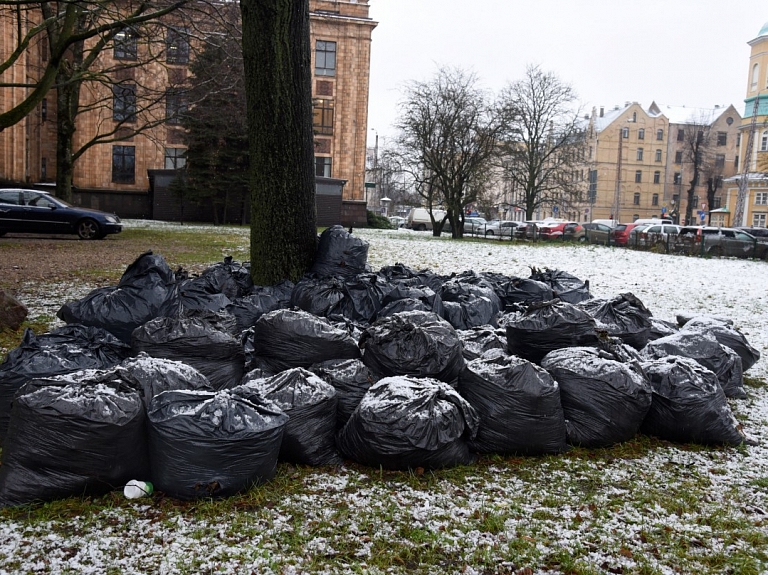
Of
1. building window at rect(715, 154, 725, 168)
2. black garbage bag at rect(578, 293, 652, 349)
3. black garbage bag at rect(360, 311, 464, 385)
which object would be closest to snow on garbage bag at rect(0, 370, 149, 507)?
black garbage bag at rect(360, 311, 464, 385)

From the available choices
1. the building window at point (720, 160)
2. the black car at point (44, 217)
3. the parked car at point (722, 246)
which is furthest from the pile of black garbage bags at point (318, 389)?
the building window at point (720, 160)

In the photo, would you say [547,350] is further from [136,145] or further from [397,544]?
[136,145]

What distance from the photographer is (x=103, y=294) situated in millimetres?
5324

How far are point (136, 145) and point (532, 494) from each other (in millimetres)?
43001

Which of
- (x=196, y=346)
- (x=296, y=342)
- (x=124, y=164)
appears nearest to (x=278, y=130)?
(x=296, y=342)

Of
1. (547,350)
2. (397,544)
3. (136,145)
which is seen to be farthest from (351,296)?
(136,145)

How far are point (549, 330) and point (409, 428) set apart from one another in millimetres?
1630

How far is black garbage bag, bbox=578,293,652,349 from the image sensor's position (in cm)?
524

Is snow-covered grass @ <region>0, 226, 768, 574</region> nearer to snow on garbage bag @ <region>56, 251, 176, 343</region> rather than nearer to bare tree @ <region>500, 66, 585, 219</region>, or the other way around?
snow on garbage bag @ <region>56, 251, 176, 343</region>

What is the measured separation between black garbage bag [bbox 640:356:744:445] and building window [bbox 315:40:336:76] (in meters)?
43.7

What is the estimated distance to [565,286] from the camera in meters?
6.92

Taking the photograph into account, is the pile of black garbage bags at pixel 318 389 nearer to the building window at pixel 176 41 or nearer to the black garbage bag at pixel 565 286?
the black garbage bag at pixel 565 286

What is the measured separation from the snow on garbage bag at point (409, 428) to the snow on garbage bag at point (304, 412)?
0.10 m

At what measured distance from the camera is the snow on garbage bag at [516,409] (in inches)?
144
